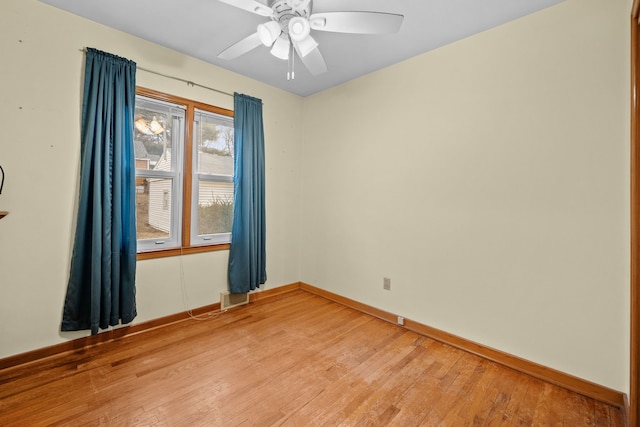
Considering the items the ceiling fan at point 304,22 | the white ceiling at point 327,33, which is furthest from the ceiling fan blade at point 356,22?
the white ceiling at point 327,33

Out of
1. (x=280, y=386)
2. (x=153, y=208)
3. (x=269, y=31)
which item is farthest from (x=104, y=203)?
(x=280, y=386)

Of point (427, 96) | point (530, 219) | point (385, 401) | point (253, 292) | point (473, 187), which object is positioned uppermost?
point (427, 96)

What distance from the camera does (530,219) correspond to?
204 centimetres

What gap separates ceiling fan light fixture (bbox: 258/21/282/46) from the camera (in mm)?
1690

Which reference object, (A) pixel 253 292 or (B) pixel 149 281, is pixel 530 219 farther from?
(B) pixel 149 281

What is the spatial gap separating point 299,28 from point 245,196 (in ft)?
6.05

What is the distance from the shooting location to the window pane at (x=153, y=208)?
2.61m

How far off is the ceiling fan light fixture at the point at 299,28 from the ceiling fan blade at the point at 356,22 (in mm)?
39

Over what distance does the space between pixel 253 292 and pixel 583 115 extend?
3.37m

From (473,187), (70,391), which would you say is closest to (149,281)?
(70,391)

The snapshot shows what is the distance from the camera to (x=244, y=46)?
195cm

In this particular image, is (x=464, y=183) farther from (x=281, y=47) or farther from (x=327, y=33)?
(x=281, y=47)

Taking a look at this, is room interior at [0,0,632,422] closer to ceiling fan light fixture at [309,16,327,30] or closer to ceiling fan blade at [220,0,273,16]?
ceiling fan light fixture at [309,16,327,30]

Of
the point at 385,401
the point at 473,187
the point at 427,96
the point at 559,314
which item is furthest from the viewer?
the point at 427,96
